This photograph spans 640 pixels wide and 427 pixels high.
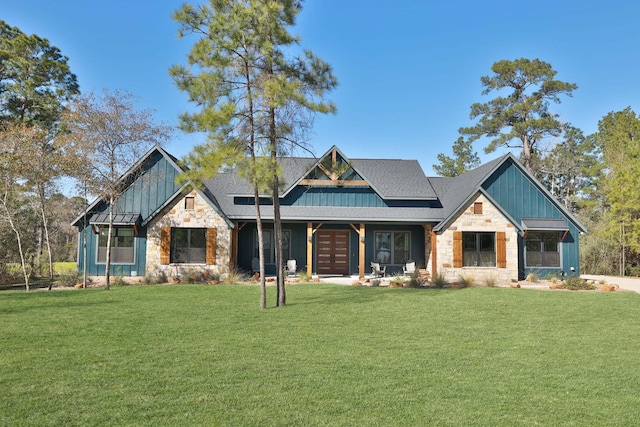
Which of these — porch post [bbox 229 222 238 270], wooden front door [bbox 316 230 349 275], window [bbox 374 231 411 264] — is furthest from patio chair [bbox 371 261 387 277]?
porch post [bbox 229 222 238 270]

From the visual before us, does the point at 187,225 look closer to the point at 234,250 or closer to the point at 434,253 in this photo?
Result: the point at 234,250

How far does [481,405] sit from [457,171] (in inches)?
1598

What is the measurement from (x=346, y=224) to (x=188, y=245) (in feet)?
23.5

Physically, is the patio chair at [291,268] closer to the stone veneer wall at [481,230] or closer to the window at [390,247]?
the window at [390,247]

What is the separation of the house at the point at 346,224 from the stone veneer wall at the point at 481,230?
0.14 feet

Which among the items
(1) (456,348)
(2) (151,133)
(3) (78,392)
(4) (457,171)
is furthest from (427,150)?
(3) (78,392)

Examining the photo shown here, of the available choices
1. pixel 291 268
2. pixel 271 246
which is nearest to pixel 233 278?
pixel 291 268

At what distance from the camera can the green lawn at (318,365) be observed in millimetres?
4516

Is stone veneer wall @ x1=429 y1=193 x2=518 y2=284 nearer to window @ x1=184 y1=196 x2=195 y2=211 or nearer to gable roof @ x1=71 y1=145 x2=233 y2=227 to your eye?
gable roof @ x1=71 y1=145 x2=233 y2=227

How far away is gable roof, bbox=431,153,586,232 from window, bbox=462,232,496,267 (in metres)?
1.21

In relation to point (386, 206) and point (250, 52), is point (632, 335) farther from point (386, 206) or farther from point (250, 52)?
point (386, 206)

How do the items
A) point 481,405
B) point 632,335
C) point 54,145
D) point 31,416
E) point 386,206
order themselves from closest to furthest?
point 31,416
point 481,405
point 632,335
point 54,145
point 386,206

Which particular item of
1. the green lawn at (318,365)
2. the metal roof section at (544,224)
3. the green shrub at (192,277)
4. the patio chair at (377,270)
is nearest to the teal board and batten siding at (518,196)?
the metal roof section at (544,224)

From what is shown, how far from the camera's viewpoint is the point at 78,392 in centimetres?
497
